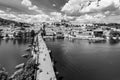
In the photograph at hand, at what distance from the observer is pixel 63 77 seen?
2766 centimetres

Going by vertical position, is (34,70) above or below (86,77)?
above

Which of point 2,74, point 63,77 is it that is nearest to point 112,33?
point 63,77

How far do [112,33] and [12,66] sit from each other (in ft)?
342

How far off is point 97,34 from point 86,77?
335ft

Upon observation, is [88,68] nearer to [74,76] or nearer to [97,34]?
[74,76]

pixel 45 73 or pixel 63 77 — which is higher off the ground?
pixel 45 73

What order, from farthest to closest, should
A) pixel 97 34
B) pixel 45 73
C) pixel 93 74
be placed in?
pixel 97 34
pixel 93 74
pixel 45 73

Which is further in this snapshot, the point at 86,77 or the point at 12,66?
the point at 12,66

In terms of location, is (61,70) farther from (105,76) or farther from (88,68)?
(105,76)

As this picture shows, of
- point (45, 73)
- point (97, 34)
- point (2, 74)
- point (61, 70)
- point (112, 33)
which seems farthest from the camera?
point (97, 34)

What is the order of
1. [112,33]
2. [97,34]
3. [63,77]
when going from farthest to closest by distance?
[97,34]
[112,33]
[63,77]

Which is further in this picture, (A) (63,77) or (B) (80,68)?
(B) (80,68)

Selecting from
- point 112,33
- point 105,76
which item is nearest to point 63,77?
point 105,76

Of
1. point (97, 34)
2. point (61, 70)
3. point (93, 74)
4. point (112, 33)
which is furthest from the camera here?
point (97, 34)
